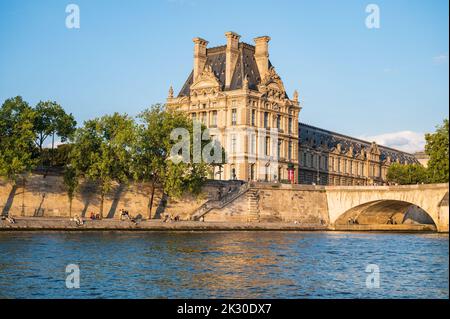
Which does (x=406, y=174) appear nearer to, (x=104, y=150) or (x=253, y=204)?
(x=253, y=204)

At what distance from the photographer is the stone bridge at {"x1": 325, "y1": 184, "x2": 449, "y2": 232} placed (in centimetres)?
7569

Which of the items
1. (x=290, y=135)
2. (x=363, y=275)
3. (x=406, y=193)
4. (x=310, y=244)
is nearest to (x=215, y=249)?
(x=310, y=244)

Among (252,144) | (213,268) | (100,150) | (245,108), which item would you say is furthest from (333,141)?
(213,268)

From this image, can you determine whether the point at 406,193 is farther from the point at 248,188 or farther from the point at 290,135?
the point at 290,135

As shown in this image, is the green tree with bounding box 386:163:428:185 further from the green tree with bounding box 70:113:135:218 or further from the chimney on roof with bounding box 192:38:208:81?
the green tree with bounding box 70:113:135:218

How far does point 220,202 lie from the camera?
83500 mm

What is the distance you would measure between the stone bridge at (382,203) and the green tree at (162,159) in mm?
19147

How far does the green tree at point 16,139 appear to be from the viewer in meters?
66.1

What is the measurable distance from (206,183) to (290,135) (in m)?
28.5

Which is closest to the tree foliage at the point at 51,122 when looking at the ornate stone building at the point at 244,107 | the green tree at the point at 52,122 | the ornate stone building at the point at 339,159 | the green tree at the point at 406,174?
the green tree at the point at 52,122

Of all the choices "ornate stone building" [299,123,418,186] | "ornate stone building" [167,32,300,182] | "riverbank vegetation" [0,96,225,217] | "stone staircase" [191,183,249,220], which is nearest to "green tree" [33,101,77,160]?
"riverbank vegetation" [0,96,225,217]

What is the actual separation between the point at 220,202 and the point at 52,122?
22.0 metres

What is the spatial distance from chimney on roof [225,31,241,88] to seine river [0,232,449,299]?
56.4 m

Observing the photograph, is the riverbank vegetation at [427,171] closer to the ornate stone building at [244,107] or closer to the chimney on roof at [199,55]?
the ornate stone building at [244,107]
